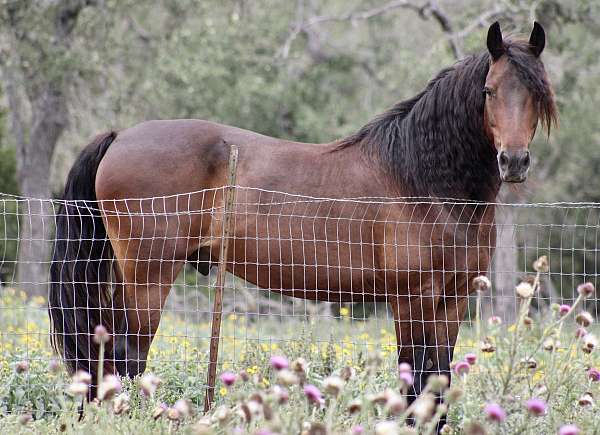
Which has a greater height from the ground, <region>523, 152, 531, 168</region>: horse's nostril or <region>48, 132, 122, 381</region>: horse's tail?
<region>523, 152, 531, 168</region>: horse's nostril

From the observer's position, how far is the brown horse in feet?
15.2

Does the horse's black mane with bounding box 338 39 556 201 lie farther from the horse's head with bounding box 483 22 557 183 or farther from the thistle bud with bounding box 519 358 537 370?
the thistle bud with bounding box 519 358 537 370

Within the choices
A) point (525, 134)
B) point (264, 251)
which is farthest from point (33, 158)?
point (525, 134)

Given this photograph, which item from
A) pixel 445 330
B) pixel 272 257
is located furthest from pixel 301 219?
pixel 445 330

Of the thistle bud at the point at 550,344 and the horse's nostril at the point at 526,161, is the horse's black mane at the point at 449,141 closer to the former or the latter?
the horse's nostril at the point at 526,161

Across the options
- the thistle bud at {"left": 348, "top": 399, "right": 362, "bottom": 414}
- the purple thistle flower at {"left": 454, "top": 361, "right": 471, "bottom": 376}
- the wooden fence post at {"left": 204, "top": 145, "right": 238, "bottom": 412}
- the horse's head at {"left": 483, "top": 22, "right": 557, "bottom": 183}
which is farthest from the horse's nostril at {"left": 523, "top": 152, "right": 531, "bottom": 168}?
the thistle bud at {"left": 348, "top": 399, "right": 362, "bottom": 414}

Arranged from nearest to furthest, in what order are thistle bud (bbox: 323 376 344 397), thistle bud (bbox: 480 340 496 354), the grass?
1. thistle bud (bbox: 323 376 344 397)
2. the grass
3. thistle bud (bbox: 480 340 496 354)

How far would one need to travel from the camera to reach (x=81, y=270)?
5059mm

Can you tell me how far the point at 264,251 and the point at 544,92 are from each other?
1.82m

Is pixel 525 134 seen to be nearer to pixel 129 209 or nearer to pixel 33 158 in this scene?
pixel 129 209

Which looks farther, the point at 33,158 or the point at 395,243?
the point at 33,158

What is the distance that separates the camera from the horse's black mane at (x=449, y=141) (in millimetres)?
4570

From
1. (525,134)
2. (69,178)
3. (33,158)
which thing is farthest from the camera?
(33,158)

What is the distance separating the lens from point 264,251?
4949mm
